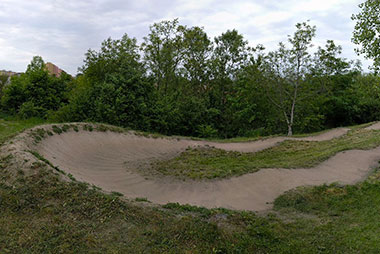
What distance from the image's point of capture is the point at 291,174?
30.1 ft

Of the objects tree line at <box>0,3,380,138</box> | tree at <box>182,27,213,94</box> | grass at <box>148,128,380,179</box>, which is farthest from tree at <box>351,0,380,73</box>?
tree at <box>182,27,213,94</box>

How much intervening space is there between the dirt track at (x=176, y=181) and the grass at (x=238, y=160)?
0.41 m

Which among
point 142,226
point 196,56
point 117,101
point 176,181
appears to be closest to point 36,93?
point 117,101

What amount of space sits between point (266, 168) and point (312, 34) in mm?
15097

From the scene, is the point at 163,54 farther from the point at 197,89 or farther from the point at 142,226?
the point at 142,226

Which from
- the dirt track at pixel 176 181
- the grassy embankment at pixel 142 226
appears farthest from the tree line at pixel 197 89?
the grassy embankment at pixel 142 226

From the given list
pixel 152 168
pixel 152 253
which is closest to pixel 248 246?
pixel 152 253

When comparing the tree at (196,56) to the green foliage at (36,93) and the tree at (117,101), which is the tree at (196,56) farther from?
the green foliage at (36,93)

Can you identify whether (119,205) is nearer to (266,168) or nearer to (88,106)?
(266,168)

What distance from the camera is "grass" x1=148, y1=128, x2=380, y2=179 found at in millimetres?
9578

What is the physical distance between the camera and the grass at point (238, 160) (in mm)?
9578

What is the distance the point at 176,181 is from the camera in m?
9.01

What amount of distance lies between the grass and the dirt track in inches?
16.2

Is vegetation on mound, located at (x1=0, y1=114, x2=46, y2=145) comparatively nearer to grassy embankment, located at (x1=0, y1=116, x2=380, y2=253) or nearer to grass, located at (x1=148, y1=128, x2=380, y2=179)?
grassy embankment, located at (x1=0, y1=116, x2=380, y2=253)
